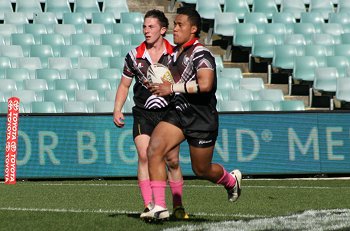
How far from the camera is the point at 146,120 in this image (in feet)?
31.1

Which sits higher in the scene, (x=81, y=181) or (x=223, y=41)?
(x=223, y=41)

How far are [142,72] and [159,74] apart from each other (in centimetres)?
89

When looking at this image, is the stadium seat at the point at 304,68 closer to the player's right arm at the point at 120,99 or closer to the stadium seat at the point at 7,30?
the stadium seat at the point at 7,30

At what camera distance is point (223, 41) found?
2281cm

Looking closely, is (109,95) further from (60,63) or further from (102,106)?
(60,63)

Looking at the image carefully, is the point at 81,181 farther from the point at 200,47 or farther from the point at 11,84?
the point at 200,47

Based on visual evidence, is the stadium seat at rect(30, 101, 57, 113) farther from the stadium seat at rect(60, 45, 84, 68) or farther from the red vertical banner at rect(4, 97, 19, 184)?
the red vertical banner at rect(4, 97, 19, 184)

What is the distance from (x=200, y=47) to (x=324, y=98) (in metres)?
12.8

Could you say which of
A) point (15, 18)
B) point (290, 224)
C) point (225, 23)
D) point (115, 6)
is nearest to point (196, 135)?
point (290, 224)

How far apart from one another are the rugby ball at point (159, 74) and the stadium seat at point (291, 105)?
10.4 m

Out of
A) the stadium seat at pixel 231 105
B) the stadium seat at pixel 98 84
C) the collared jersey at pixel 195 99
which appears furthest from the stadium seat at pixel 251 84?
the collared jersey at pixel 195 99

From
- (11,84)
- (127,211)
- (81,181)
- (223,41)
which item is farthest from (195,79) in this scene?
(223,41)

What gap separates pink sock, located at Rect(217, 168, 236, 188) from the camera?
9016 mm

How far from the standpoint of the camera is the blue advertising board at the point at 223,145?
16.2 m
